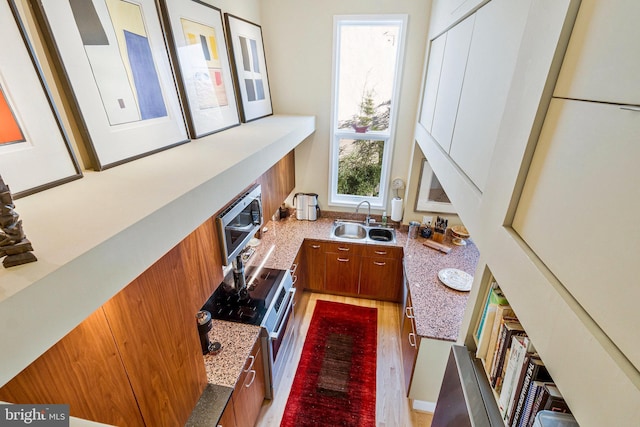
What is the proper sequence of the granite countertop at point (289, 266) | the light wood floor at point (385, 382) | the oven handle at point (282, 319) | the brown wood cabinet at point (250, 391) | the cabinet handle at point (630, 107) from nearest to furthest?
the cabinet handle at point (630, 107), the granite countertop at point (289, 266), the brown wood cabinet at point (250, 391), the oven handle at point (282, 319), the light wood floor at point (385, 382)

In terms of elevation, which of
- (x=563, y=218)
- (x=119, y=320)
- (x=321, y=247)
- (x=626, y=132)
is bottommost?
(x=321, y=247)

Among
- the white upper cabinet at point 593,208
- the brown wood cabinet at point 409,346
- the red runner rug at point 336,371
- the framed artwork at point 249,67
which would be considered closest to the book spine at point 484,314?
the white upper cabinet at point 593,208

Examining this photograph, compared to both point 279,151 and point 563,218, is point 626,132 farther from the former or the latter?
point 279,151

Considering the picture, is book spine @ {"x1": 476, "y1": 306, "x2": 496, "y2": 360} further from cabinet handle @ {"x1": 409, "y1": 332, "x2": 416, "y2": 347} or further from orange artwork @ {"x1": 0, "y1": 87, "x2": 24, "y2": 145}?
orange artwork @ {"x1": 0, "y1": 87, "x2": 24, "y2": 145}

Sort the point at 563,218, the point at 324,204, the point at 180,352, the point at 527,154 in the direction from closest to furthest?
1. the point at 563,218
2. the point at 527,154
3. the point at 180,352
4. the point at 324,204

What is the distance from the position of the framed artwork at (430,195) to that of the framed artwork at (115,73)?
2478 mm

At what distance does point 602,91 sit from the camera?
0.56m

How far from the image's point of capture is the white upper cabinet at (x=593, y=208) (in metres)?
0.48

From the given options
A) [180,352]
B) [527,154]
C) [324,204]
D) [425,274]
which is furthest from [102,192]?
[324,204]

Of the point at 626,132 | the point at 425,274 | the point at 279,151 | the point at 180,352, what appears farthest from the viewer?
the point at 425,274

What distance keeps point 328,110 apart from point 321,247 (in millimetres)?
1512

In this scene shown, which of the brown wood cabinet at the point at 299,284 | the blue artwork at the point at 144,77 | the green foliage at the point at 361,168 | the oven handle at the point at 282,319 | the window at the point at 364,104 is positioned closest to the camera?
the blue artwork at the point at 144,77

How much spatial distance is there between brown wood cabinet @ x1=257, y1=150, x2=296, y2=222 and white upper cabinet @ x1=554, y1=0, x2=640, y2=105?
182 cm

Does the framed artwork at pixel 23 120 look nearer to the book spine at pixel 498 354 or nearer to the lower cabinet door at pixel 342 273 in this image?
the book spine at pixel 498 354
